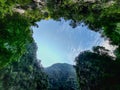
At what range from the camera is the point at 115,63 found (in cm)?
2920

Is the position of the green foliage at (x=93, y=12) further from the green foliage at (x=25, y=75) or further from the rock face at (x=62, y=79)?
the rock face at (x=62, y=79)

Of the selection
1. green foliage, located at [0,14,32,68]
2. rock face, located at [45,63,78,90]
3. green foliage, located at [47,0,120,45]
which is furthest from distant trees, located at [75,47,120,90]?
rock face, located at [45,63,78,90]

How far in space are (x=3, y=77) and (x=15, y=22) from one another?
1004 inches

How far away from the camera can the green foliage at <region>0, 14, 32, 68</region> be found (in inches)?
770

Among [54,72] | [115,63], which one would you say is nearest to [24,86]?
[54,72]

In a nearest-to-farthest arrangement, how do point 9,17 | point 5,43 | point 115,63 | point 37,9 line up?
point 5,43
point 9,17
point 37,9
point 115,63

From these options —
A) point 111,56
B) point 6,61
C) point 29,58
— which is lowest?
point 6,61

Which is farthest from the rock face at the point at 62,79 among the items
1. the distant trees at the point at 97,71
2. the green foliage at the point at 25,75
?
the distant trees at the point at 97,71

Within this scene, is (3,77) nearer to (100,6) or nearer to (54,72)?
(54,72)

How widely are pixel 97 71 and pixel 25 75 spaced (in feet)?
55.8

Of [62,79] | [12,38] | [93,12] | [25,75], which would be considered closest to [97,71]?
[93,12]

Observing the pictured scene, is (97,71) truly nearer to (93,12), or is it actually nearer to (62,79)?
(93,12)

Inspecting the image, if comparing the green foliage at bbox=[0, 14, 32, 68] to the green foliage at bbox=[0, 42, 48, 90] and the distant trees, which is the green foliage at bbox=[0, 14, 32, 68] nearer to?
the distant trees

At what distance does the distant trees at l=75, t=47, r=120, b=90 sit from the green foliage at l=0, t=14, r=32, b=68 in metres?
9.36
